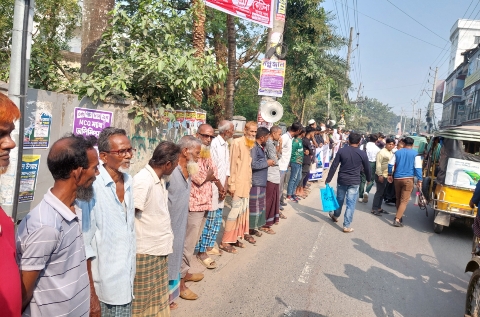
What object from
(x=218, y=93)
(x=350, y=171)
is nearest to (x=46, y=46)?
(x=350, y=171)

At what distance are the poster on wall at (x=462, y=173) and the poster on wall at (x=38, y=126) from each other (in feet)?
22.8

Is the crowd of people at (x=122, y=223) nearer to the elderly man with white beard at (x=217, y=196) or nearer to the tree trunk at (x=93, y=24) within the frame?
the elderly man with white beard at (x=217, y=196)

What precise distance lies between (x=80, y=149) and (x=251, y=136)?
387 cm

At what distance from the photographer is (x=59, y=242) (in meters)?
1.78

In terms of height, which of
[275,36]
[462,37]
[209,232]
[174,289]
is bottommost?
[174,289]

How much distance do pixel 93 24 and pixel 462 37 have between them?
224 feet

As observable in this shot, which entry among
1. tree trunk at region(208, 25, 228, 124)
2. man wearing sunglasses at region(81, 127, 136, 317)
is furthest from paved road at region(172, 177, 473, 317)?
tree trunk at region(208, 25, 228, 124)

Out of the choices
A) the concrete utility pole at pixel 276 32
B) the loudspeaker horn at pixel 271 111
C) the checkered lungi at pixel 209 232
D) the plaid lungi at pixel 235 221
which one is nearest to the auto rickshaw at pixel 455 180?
the loudspeaker horn at pixel 271 111

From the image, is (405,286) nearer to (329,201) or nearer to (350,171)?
(350,171)

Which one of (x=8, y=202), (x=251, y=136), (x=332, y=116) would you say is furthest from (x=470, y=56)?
(x=8, y=202)

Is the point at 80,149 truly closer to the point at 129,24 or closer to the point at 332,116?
the point at 129,24

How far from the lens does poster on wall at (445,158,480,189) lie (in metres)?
7.22

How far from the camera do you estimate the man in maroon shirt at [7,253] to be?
1.51 meters

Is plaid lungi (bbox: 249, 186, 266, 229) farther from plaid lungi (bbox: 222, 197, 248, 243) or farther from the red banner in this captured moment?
the red banner
